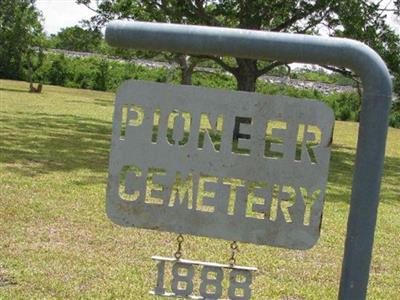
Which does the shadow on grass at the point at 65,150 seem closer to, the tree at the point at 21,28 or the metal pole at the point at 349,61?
the metal pole at the point at 349,61

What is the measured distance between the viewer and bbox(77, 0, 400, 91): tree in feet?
45.9

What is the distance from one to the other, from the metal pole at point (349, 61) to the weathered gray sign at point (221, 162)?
0.34 feet

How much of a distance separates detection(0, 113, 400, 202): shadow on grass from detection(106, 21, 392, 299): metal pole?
249 inches

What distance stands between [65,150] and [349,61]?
9.64m

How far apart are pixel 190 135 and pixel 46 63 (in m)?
35.1

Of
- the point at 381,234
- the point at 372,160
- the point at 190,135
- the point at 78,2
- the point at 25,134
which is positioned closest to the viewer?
the point at 372,160

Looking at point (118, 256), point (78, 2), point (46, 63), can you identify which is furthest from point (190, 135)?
point (46, 63)

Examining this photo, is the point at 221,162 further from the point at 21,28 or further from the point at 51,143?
the point at 21,28

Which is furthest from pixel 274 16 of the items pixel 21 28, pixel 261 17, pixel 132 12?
pixel 21 28

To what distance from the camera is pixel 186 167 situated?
1.83 metres

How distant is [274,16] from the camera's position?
577 inches

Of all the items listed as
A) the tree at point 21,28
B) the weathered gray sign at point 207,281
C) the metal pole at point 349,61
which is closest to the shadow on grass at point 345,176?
the weathered gray sign at point 207,281

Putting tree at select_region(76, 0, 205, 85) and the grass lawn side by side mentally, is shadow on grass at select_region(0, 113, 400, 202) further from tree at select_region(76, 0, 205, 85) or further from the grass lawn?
tree at select_region(76, 0, 205, 85)

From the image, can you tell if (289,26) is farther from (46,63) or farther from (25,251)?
(46,63)
